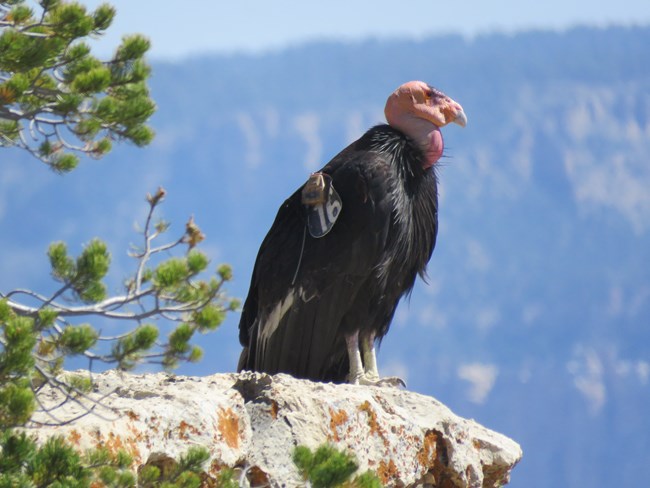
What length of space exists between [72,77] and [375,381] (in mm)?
2247

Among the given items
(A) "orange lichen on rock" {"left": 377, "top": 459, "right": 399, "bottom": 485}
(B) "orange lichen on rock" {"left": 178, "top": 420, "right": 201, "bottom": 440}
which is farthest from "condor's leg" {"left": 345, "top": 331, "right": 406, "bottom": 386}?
(B) "orange lichen on rock" {"left": 178, "top": 420, "right": 201, "bottom": 440}

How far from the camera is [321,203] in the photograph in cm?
591

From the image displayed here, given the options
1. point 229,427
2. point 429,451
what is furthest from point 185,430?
point 429,451

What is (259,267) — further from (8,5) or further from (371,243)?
(8,5)

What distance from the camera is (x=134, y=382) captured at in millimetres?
4797

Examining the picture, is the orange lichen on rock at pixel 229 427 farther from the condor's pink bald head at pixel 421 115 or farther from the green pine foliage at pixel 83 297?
the condor's pink bald head at pixel 421 115

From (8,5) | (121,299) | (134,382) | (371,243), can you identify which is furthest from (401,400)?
(8,5)

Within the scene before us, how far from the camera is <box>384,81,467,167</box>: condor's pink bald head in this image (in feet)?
20.6

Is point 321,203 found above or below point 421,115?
below

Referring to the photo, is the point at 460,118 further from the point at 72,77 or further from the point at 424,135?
the point at 72,77

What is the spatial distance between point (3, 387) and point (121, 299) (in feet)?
7.71

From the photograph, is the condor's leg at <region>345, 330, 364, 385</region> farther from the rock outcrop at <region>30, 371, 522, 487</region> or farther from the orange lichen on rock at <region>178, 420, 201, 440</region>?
the orange lichen on rock at <region>178, 420, 201, 440</region>

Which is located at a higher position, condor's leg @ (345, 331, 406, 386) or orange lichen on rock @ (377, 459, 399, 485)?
condor's leg @ (345, 331, 406, 386)

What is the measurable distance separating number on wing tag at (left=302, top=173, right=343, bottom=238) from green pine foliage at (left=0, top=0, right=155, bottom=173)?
3.40 feet
